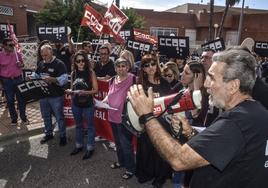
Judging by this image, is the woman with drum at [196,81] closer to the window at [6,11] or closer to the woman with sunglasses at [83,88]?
the woman with sunglasses at [83,88]

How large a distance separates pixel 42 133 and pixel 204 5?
5368 centimetres

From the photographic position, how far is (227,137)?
1.49 m

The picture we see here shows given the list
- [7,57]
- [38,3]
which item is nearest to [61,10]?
[38,3]

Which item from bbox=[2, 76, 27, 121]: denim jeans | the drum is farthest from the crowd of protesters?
the drum

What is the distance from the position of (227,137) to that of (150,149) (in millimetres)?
2807

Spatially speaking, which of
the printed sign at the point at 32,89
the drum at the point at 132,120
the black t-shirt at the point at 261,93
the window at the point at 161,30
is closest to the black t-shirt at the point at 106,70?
the printed sign at the point at 32,89

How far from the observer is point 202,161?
1.54 m

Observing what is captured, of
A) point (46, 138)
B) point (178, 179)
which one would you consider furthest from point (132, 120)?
point (46, 138)

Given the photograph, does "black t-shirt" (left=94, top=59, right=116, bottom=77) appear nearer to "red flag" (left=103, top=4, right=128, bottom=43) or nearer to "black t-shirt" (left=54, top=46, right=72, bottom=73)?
"black t-shirt" (left=54, top=46, right=72, bottom=73)

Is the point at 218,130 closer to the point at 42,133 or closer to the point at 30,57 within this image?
the point at 42,133

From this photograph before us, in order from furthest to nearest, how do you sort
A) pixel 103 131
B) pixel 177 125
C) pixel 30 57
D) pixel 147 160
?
pixel 30 57 < pixel 103 131 < pixel 147 160 < pixel 177 125

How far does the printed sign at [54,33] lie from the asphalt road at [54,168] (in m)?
3.01

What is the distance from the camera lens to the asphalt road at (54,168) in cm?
415

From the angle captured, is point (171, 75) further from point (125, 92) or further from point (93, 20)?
point (93, 20)
